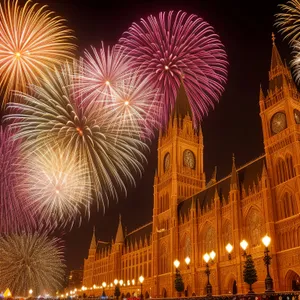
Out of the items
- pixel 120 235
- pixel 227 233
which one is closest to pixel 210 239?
pixel 227 233

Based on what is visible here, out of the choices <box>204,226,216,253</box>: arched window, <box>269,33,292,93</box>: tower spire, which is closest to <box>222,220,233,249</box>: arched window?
<box>204,226,216,253</box>: arched window

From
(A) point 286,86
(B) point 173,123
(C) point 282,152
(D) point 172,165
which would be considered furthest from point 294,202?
(B) point 173,123

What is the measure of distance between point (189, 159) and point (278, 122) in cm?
3136

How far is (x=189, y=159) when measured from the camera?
3177 inches

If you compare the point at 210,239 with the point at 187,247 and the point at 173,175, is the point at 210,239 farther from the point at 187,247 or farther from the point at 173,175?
the point at 173,175

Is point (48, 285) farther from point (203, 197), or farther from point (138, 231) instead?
point (138, 231)

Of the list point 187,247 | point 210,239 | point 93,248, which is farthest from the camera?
point 93,248

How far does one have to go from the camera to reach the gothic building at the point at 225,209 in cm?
4591

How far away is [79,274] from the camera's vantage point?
529ft

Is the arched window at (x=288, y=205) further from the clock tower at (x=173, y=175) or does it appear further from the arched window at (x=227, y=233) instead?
the clock tower at (x=173, y=175)

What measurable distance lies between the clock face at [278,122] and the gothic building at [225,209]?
0.11m

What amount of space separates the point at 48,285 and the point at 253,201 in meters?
31.2

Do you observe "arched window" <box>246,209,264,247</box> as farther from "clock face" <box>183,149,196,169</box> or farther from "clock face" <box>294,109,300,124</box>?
"clock face" <box>183,149,196,169</box>

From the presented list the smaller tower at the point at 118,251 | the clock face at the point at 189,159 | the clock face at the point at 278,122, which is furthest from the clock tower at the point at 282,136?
the smaller tower at the point at 118,251
